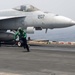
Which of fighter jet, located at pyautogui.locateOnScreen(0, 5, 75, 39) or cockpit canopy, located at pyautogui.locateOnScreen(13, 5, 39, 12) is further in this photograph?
cockpit canopy, located at pyautogui.locateOnScreen(13, 5, 39, 12)

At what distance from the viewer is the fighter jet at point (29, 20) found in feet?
71.9

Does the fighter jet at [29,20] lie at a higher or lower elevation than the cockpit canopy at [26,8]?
lower

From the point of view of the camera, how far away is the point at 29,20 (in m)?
22.8

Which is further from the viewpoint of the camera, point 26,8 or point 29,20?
point 26,8

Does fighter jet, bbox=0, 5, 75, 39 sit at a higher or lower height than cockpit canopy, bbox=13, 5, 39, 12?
lower

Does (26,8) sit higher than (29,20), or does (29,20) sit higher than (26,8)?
(26,8)

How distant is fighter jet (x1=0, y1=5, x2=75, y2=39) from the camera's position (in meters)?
21.9

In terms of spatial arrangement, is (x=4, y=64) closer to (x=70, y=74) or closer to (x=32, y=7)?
(x=70, y=74)

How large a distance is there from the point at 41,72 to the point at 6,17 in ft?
46.0

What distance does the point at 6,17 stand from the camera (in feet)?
75.9

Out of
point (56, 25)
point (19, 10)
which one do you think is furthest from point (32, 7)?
point (56, 25)

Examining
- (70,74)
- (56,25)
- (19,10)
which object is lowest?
(70,74)

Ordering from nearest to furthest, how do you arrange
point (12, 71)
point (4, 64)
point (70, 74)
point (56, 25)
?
point (70, 74)
point (12, 71)
point (4, 64)
point (56, 25)

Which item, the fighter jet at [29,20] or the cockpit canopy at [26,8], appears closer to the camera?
the fighter jet at [29,20]
